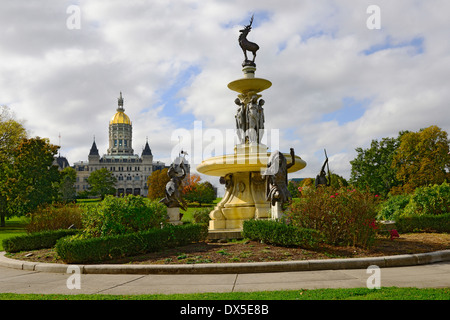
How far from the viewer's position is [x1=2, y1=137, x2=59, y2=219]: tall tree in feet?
111

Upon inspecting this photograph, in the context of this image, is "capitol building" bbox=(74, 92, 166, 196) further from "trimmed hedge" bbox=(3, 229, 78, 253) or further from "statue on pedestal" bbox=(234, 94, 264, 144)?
"trimmed hedge" bbox=(3, 229, 78, 253)

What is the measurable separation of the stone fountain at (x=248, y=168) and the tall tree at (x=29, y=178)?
84.5ft

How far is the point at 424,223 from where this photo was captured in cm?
1252

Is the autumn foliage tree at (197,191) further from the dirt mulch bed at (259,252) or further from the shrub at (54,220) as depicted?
the dirt mulch bed at (259,252)

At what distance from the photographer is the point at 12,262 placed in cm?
949

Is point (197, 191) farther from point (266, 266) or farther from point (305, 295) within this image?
point (305, 295)

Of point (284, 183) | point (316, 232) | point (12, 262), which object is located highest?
point (284, 183)

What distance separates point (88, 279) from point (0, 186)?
3157 centimetres

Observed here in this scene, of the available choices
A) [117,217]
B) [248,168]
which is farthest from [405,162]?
[117,217]

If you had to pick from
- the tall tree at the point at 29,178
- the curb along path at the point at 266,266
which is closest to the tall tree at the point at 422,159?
the curb along path at the point at 266,266

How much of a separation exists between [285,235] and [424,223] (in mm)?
6295

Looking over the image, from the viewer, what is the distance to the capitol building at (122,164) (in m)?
161

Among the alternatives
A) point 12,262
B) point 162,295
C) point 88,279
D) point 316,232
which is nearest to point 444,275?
point 316,232
